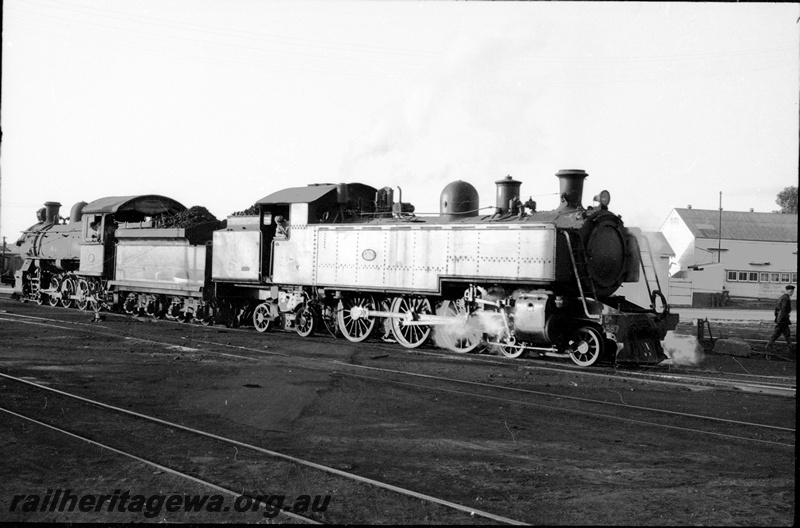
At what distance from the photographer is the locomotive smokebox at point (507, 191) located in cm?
1426

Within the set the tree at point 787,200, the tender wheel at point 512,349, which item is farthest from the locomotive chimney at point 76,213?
the tree at point 787,200

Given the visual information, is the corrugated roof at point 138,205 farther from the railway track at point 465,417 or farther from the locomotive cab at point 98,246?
the railway track at point 465,417

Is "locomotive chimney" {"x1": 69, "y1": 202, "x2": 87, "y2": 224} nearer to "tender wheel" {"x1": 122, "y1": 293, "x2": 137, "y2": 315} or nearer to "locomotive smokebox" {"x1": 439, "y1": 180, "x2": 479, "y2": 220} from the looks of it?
"tender wheel" {"x1": 122, "y1": 293, "x2": 137, "y2": 315}

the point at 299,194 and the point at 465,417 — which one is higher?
the point at 299,194

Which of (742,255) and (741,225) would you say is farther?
(741,225)

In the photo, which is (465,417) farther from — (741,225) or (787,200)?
(787,200)

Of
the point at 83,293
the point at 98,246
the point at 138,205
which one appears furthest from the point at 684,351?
the point at 83,293

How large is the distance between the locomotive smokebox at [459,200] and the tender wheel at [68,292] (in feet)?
56.6

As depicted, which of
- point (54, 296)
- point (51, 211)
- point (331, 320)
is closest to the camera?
point (331, 320)

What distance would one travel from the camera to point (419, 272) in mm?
14641

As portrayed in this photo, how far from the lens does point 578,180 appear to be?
13.8 metres

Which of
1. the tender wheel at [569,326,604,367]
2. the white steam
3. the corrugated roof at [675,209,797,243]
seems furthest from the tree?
the tender wheel at [569,326,604,367]

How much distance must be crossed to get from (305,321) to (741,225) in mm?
45109

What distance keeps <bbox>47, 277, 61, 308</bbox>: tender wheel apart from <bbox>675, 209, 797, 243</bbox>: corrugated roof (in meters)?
41.7
